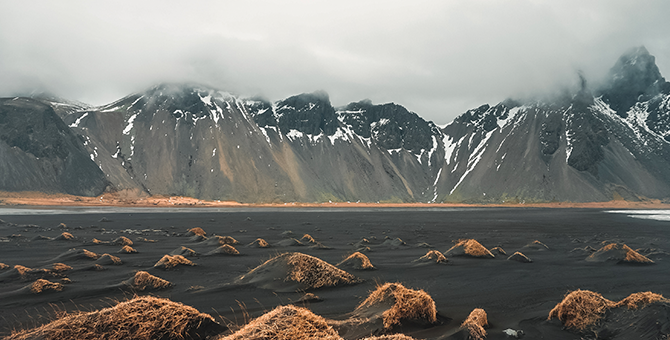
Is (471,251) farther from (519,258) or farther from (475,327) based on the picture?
(475,327)

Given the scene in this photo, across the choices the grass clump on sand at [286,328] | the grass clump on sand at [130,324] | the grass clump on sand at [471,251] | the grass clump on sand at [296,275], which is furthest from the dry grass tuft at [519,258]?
the grass clump on sand at [130,324]

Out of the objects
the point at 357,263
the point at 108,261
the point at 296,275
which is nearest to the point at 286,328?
the point at 296,275

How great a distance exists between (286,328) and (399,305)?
5625 millimetres

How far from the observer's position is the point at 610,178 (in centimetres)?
18425

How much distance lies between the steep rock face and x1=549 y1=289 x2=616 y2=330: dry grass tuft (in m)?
147

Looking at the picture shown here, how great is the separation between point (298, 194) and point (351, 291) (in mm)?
159859

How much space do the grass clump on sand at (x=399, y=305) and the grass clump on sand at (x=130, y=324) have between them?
16.7 ft

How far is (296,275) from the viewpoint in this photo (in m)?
17.8

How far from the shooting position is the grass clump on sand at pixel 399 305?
11602 millimetres

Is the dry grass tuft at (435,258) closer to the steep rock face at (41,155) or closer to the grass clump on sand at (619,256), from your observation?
the grass clump on sand at (619,256)

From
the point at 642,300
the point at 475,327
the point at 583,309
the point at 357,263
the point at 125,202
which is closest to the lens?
the point at 475,327

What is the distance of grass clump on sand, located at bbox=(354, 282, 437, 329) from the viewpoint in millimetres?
11602

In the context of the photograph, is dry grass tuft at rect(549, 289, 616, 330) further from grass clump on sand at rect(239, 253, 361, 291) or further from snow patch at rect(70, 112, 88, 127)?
snow patch at rect(70, 112, 88, 127)

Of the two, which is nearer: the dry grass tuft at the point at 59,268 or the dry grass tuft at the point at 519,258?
the dry grass tuft at the point at 59,268
